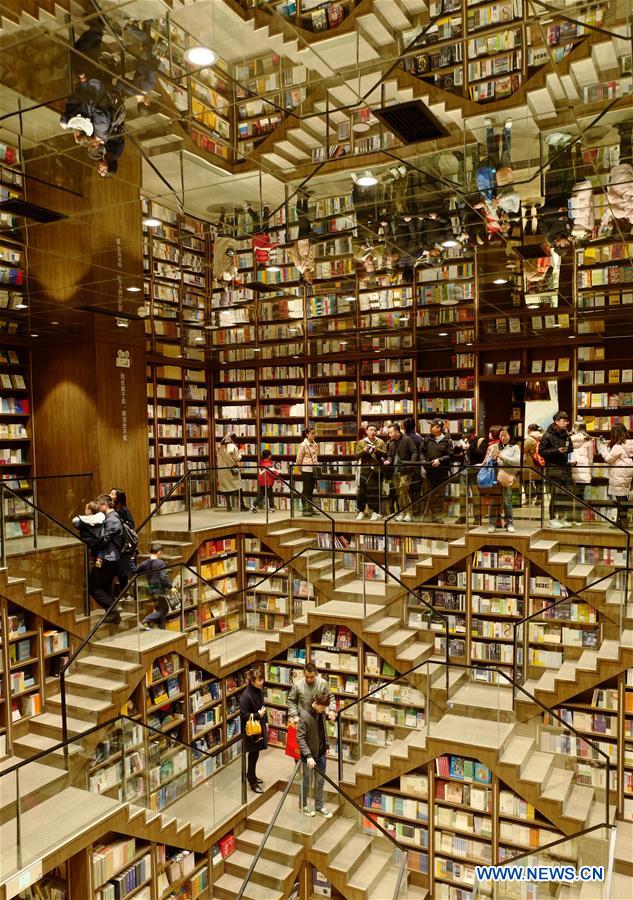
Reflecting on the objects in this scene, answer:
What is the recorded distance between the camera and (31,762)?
4.64m

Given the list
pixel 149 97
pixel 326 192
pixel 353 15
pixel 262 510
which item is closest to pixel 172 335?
pixel 262 510

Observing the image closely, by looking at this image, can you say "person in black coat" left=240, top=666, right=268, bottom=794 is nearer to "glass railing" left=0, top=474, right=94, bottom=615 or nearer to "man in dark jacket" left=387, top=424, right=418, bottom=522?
"glass railing" left=0, top=474, right=94, bottom=615

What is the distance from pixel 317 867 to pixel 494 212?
6.17 metres

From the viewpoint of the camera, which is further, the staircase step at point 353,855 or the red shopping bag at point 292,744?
the red shopping bag at point 292,744

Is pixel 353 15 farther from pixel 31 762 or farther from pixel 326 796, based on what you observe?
pixel 326 796

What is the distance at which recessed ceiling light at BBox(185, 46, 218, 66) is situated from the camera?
4.56 meters

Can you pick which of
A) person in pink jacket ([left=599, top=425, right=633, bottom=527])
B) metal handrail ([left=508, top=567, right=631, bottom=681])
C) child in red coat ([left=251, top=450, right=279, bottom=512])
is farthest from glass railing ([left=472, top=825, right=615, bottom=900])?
child in red coat ([left=251, top=450, right=279, bottom=512])

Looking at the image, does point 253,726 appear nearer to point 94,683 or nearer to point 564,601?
point 94,683

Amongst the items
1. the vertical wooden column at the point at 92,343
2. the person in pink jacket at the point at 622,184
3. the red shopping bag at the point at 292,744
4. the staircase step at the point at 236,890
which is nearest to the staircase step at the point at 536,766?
the red shopping bag at the point at 292,744

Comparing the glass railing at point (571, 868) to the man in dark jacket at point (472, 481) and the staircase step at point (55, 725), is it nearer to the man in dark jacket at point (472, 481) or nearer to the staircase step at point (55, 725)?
the man in dark jacket at point (472, 481)

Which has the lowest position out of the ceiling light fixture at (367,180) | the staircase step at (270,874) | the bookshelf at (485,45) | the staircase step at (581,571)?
the staircase step at (270,874)

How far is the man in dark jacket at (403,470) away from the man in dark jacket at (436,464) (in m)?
0.15

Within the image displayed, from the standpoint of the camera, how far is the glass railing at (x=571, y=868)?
14.8 ft

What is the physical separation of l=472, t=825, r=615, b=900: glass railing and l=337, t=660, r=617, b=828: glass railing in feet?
1.58
